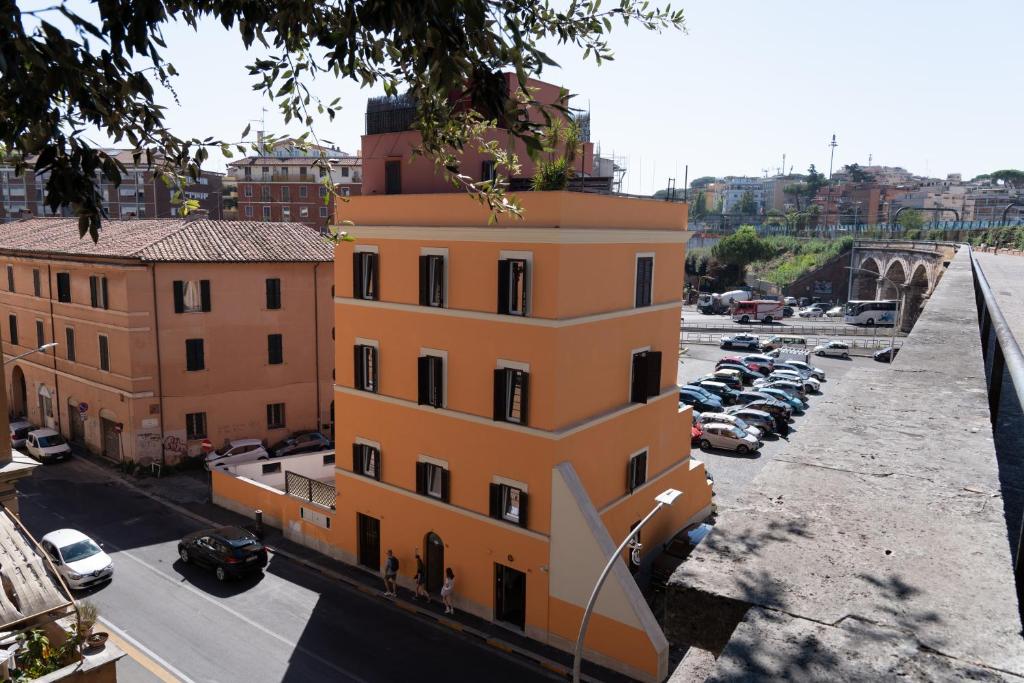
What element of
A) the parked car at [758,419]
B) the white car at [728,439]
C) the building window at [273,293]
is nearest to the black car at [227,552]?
the building window at [273,293]

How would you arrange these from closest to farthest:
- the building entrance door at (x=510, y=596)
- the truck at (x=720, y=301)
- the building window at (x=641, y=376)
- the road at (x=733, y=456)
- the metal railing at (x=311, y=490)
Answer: the building entrance door at (x=510, y=596), the building window at (x=641, y=376), the metal railing at (x=311, y=490), the road at (x=733, y=456), the truck at (x=720, y=301)

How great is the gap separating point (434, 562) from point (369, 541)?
9.08ft

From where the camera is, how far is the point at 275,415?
34.7 m

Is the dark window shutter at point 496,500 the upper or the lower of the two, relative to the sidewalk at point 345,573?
upper

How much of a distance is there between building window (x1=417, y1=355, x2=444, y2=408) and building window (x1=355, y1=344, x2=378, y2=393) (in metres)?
2.05

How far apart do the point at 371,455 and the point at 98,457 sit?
19122mm

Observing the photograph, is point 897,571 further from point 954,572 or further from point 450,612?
point 450,612

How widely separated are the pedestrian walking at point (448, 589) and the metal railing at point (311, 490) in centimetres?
514

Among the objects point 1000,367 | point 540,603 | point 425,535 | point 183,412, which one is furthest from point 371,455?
point 1000,367

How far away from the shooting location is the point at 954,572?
2984mm

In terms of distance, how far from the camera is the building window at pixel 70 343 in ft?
113

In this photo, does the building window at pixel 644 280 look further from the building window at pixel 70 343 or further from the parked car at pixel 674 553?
the building window at pixel 70 343

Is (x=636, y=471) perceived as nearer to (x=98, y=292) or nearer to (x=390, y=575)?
(x=390, y=575)

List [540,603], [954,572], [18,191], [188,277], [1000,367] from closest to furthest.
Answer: [954,572]
[1000,367]
[540,603]
[188,277]
[18,191]
